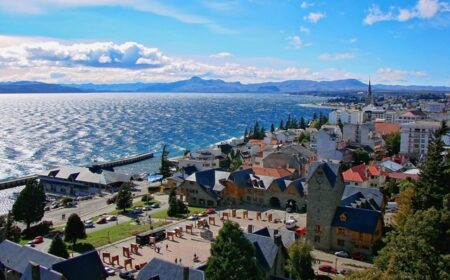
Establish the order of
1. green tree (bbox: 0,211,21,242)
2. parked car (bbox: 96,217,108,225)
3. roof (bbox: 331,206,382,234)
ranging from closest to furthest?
roof (bbox: 331,206,382,234) < green tree (bbox: 0,211,21,242) < parked car (bbox: 96,217,108,225)

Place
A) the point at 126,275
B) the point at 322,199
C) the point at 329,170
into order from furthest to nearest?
1. the point at 322,199
2. the point at 329,170
3. the point at 126,275

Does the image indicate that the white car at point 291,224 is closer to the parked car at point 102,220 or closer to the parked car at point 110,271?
the parked car at point 110,271

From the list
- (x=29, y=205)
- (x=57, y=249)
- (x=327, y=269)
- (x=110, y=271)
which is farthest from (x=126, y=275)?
(x=29, y=205)

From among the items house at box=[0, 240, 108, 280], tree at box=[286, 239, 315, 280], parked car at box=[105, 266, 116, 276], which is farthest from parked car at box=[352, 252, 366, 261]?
house at box=[0, 240, 108, 280]

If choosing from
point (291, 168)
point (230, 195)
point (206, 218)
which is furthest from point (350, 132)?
point (206, 218)

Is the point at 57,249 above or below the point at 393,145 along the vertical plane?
below

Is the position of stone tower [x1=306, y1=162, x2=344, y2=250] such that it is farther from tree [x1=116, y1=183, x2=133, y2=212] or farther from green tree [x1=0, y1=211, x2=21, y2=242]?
green tree [x1=0, y1=211, x2=21, y2=242]

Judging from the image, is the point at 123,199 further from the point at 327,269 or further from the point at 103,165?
the point at 103,165
